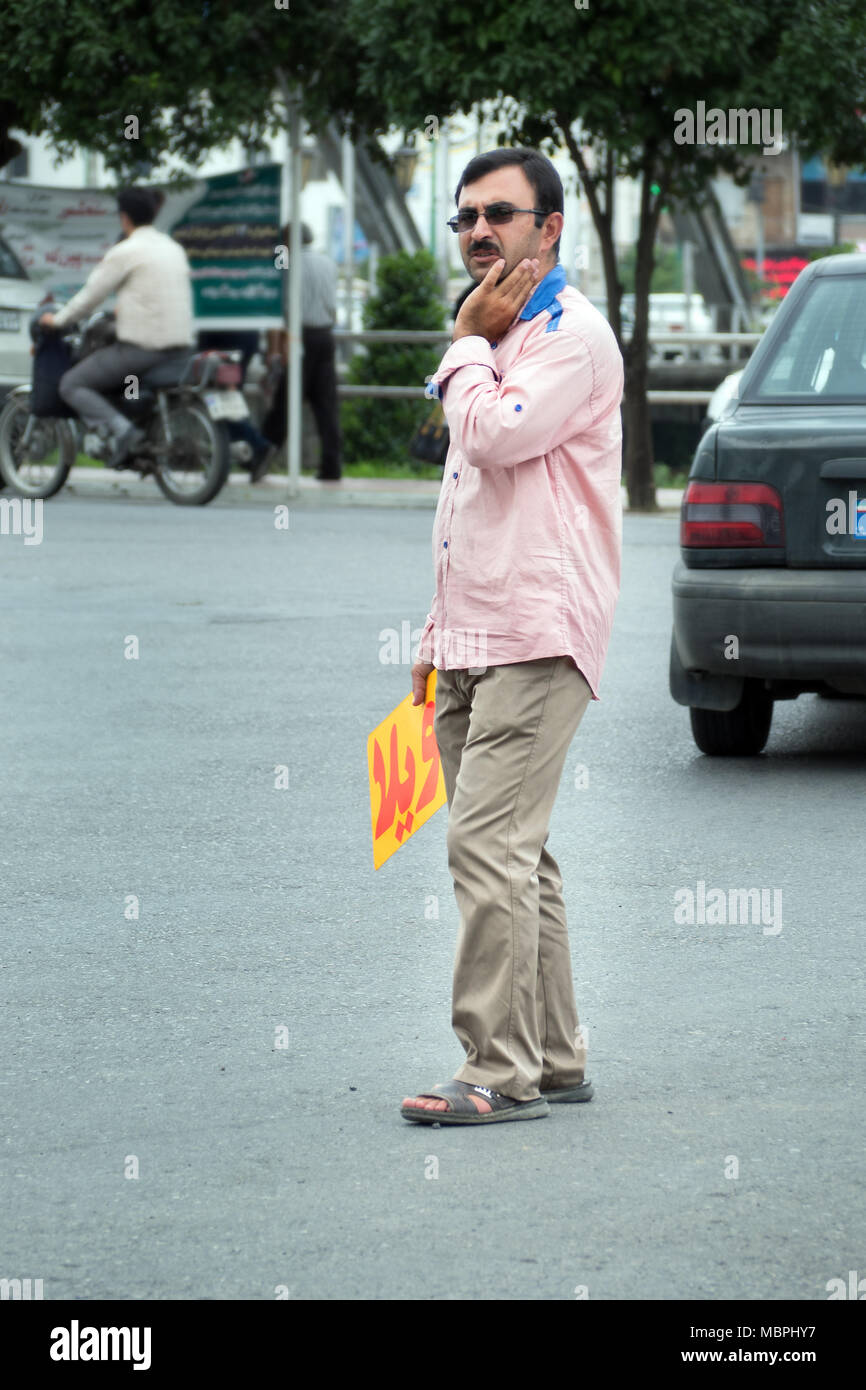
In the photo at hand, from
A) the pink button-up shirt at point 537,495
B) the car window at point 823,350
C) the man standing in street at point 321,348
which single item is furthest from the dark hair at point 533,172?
the man standing in street at point 321,348

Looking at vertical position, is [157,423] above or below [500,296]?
below

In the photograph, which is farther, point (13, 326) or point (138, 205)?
point (13, 326)

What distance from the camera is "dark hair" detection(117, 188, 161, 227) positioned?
1655 centimetres

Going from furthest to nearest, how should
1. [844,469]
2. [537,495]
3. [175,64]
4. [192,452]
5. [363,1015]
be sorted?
[175,64], [192,452], [844,469], [363,1015], [537,495]

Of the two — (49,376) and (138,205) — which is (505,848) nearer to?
(49,376)

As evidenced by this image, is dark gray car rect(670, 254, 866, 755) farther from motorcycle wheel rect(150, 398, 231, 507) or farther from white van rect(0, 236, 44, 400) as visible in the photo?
white van rect(0, 236, 44, 400)

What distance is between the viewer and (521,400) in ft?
13.4

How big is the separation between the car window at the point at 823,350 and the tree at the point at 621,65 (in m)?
8.47

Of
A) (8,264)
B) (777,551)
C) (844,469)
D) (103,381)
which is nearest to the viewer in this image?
(844,469)

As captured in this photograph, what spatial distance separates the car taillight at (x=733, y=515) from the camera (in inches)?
299

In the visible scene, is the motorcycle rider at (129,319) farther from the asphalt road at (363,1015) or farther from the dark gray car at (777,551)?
the dark gray car at (777,551)

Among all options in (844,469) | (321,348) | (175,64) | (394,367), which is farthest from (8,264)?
(844,469)

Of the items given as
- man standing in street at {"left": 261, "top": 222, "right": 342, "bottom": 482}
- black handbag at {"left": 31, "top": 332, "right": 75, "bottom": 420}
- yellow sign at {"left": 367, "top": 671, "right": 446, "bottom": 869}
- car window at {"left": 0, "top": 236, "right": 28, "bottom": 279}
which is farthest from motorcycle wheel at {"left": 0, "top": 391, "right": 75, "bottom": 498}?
yellow sign at {"left": 367, "top": 671, "right": 446, "bottom": 869}

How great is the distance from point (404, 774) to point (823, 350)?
383 cm
